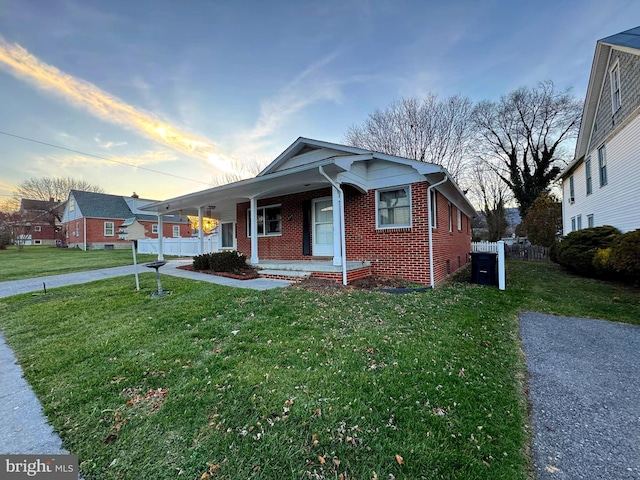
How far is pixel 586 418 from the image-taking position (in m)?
2.46

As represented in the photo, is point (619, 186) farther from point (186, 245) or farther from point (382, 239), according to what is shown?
point (186, 245)

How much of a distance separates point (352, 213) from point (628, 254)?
7615 mm

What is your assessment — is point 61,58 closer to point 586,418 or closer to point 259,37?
point 259,37

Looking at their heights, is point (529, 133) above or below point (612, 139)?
above

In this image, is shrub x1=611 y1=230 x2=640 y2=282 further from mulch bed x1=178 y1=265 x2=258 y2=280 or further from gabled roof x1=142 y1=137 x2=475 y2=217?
mulch bed x1=178 y1=265 x2=258 y2=280

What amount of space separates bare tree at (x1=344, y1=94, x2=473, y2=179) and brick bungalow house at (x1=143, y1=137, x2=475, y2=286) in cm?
1344

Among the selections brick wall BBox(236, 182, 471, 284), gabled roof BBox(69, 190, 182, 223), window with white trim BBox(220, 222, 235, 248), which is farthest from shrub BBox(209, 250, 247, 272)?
gabled roof BBox(69, 190, 182, 223)

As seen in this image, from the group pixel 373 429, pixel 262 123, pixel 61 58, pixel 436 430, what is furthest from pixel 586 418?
pixel 61 58

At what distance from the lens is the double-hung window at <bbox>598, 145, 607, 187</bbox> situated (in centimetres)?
1150

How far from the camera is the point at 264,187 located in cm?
903

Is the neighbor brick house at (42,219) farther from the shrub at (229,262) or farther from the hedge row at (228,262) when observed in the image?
the shrub at (229,262)

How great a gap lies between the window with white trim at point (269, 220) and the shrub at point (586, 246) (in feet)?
37.9

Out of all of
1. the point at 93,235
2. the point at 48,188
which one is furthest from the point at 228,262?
the point at 48,188

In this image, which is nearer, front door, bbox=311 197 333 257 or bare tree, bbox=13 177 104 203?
front door, bbox=311 197 333 257
